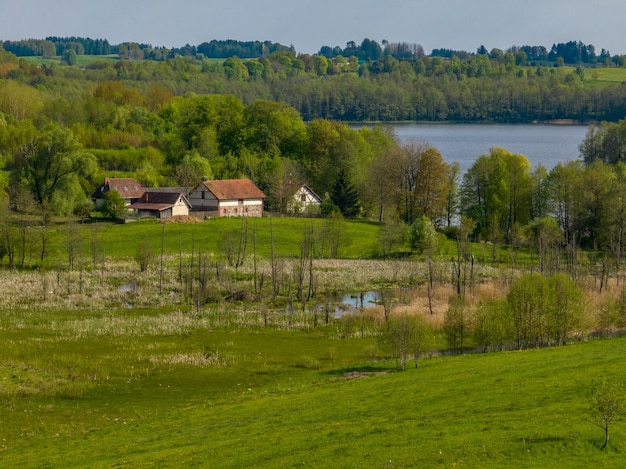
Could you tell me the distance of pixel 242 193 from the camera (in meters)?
119

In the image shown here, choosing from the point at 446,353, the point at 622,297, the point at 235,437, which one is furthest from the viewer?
the point at 622,297

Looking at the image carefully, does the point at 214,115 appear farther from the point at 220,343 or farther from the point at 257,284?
the point at 220,343

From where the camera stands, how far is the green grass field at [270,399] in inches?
1153

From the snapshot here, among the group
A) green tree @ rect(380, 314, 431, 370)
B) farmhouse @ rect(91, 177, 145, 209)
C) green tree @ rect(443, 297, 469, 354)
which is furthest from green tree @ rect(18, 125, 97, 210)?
green tree @ rect(380, 314, 431, 370)

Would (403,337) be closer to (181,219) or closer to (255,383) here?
(255,383)

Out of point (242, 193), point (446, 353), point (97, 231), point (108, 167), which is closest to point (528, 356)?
point (446, 353)

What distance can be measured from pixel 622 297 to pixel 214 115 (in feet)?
342

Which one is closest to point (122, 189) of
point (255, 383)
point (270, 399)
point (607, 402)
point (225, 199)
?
point (225, 199)

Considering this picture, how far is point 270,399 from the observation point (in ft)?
140

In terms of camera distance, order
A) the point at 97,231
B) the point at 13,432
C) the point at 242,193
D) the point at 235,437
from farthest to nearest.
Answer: the point at 242,193
the point at 97,231
the point at 13,432
the point at 235,437

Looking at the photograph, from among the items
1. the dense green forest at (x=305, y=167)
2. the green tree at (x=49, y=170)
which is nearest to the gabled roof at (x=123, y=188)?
the dense green forest at (x=305, y=167)

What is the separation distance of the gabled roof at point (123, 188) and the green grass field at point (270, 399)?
55654 mm

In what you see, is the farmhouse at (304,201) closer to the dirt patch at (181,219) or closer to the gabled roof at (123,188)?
the dirt patch at (181,219)

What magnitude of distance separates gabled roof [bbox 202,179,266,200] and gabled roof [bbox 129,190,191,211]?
13.3 ft
